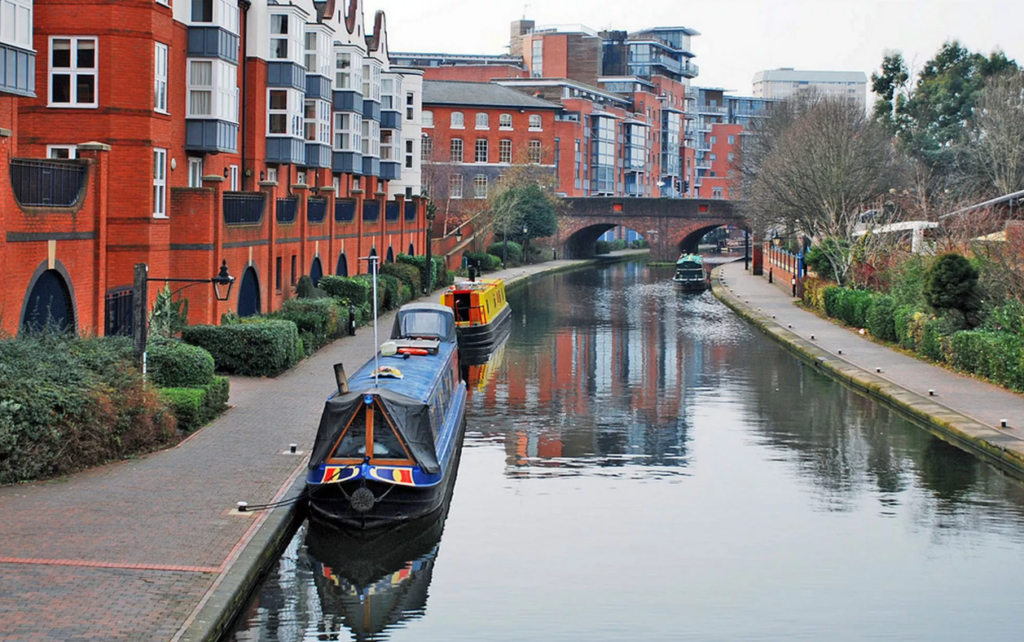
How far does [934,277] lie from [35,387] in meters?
20.8

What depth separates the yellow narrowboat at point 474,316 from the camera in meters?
37.0

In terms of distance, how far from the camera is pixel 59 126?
27375 mm

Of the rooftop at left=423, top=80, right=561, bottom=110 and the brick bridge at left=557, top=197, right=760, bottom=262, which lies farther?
the rooftop at left=423, top=80, right=561, bottom=110

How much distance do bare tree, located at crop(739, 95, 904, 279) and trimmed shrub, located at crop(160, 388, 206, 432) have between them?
29.7 meters

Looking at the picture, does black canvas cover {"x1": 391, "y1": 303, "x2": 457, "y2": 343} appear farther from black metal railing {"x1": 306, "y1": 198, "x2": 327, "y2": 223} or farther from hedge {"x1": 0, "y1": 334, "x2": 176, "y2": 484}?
black metal railing {"x1": 306, "y1": 198, "x2": 327, "y2": 223}

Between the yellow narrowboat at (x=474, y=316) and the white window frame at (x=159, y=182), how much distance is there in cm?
1054

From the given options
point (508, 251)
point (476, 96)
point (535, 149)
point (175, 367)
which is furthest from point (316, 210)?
point (535, 149)

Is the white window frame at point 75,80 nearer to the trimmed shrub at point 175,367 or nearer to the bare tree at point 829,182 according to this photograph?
the trimmed shrub at point 175,367

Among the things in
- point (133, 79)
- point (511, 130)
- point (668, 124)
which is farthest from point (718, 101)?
point (133, 79)

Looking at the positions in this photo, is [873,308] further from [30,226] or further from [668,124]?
[668,124]

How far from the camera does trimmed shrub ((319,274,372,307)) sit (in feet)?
129

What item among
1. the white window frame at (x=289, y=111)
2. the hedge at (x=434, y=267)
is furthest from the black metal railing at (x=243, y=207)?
the hedge at (x=434, y=267)

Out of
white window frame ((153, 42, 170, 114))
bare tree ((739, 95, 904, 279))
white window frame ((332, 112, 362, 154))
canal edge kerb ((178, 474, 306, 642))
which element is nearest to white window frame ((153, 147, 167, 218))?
white window frame ((153, 42, 170, 114))

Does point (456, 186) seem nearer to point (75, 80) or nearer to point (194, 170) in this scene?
point (194, 170)
